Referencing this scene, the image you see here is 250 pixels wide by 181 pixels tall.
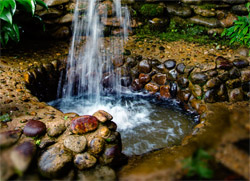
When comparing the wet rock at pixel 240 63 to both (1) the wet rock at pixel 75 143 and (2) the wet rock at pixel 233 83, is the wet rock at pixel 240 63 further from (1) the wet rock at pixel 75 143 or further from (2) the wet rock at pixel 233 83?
(1) the wet rock at pixel 75 143

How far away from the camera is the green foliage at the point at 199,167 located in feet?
3.39

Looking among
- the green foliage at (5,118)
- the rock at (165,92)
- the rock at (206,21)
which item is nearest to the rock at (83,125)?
the green foliage at (5,118)

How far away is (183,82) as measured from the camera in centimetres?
390

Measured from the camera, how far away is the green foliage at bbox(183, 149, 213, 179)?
1.03m

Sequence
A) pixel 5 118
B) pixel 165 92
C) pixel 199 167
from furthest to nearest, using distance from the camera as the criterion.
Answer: pixel 165 92, pixel 5 118, pixel 199 167

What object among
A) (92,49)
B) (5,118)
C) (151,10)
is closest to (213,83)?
(151,10)

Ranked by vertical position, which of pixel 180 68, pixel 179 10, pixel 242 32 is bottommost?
pixel 180 68

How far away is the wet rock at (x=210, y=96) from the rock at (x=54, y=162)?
2.54 metres

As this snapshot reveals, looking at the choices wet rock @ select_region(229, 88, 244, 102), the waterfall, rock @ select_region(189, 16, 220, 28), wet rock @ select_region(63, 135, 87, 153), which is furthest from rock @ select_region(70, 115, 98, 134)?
rock @ select_region(189, 16, 220, 28)

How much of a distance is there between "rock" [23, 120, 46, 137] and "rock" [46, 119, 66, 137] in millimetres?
67

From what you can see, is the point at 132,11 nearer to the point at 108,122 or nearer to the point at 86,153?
the point at 108,122

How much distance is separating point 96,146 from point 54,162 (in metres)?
0.46

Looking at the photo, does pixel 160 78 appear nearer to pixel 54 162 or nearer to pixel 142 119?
pixel 142 119

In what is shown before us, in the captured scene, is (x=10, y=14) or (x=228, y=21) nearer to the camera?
(x=10, y=14)
